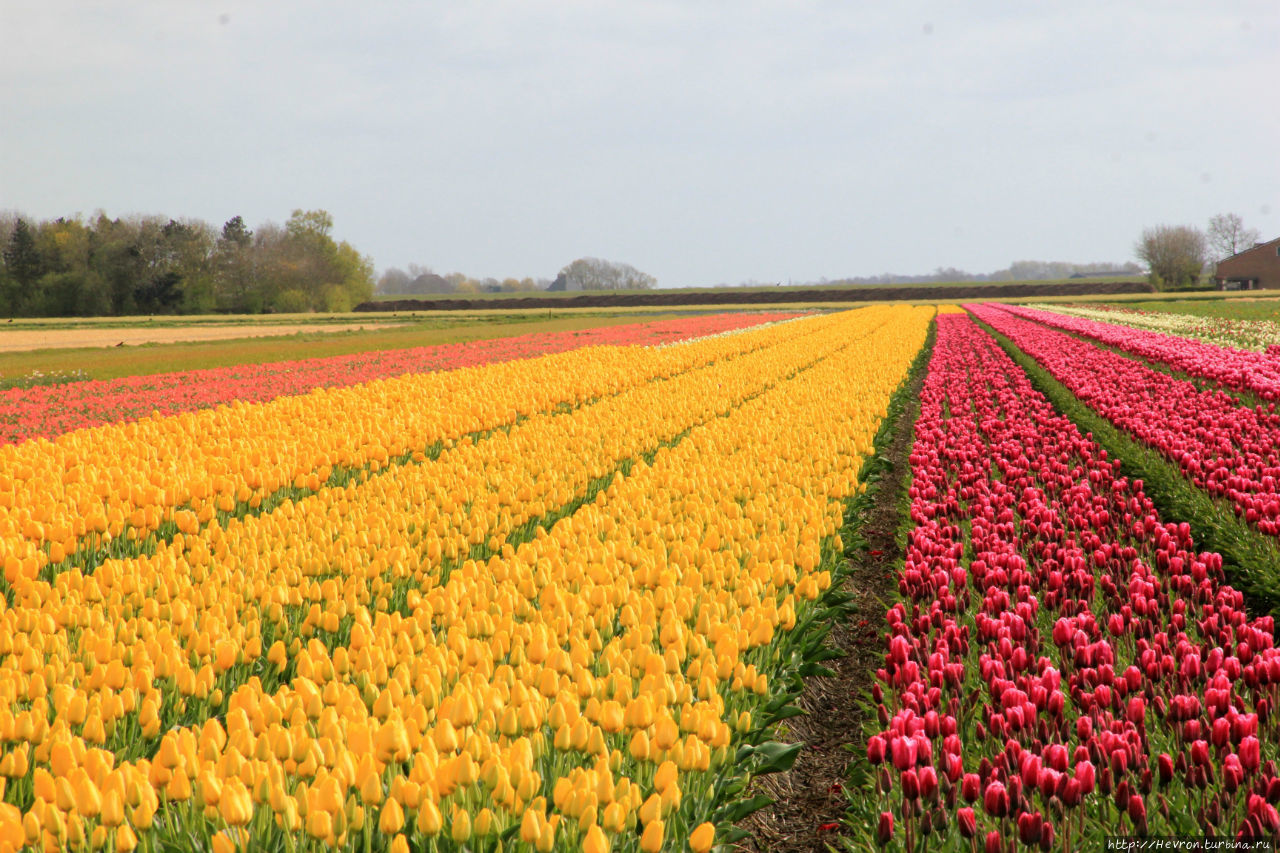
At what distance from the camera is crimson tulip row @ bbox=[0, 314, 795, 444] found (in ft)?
51.5

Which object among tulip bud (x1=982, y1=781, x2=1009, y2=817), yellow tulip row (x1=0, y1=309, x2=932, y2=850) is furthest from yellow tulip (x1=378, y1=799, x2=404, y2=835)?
tulip bud (x1=982, y1=781, x2=1009, y2=817)

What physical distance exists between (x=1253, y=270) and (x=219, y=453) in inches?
4659

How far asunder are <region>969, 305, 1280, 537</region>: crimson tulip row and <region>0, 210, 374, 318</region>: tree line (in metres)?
92.9

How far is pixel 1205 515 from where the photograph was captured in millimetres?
7449

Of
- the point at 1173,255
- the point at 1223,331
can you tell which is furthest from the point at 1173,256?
the point at 1223,331

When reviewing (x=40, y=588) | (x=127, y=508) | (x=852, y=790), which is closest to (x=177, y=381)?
(x=127, y=508)

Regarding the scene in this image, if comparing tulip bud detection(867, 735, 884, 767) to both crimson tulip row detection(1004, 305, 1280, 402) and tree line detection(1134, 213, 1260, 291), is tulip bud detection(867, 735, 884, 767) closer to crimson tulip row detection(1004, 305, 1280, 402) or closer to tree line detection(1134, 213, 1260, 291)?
crimson tulip row detection(1004, 305, 1280, 402)

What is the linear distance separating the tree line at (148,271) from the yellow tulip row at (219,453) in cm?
8541

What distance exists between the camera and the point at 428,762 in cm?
294

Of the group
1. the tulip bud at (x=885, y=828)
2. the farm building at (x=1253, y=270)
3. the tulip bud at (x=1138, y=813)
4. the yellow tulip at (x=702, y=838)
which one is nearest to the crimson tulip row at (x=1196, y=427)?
the tulip bud at (x=1138, y=813)

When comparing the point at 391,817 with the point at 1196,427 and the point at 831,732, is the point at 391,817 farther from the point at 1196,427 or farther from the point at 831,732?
the point at 1196,427

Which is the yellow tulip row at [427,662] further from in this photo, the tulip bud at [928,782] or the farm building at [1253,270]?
the farm building at [1253,270]

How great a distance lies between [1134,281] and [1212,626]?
408 ft

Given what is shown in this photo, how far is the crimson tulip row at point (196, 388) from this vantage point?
15703mm
